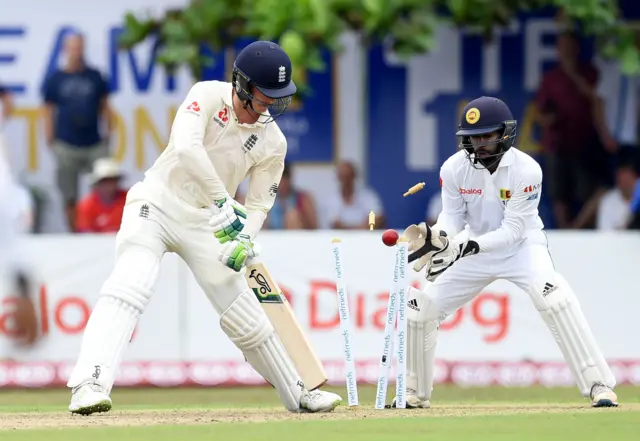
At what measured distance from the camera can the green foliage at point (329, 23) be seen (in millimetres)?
13766

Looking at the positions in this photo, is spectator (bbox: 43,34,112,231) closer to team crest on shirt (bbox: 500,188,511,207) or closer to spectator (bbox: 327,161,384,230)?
spectator (bbox: 327,161,384,230)

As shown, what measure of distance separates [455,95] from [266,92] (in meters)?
6.86

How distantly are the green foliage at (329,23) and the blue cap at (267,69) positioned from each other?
502 centimetres

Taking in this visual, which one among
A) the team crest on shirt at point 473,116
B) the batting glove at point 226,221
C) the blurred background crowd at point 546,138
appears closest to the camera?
the batting glove at point 226,221

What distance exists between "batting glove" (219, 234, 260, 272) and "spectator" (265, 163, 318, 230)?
5486mm

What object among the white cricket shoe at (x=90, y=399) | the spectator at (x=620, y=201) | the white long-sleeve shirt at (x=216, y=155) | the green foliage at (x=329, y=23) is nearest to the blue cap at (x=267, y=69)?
the white long-sleeve shirt at (x=216, y=155)

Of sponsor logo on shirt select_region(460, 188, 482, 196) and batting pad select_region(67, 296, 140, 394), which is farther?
sponsor logo on shirt select_region(460, 188, 482, 196)

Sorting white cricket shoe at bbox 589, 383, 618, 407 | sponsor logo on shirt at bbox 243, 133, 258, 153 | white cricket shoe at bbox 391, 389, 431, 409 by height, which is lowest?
white cricket shoe at bbox 391, 389, 431, 409

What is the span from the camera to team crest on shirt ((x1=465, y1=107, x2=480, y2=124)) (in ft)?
29.8

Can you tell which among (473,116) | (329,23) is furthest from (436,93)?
(473,116)

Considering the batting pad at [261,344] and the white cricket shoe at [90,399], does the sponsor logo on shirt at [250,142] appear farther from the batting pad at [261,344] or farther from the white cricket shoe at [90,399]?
the white cricket shoe at [90,399]

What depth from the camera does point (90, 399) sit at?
8.00 m

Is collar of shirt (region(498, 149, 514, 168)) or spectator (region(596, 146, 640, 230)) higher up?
collar of shirt (region(498, 149, 514, 168))

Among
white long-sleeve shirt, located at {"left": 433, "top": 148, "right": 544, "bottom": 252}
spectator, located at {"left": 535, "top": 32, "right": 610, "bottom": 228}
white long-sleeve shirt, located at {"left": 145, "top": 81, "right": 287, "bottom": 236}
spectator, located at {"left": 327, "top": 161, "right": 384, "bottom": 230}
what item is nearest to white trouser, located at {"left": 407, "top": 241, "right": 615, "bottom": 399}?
white long-sleeve shirt, located at {"left": 433, "top": 148, "right": 544, "bottom": 252}
